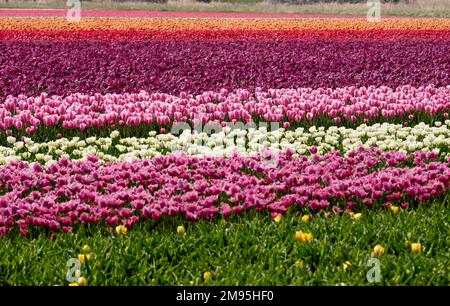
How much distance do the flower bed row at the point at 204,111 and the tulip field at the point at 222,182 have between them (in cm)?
2

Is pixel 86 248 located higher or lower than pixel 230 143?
lower

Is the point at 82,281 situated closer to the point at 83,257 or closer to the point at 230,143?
the point at 83,257

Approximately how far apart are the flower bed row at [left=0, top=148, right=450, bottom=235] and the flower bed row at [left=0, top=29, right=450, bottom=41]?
13.9 m

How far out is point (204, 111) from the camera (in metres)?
9.02

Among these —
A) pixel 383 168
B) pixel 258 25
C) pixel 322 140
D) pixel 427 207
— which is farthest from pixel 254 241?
pixel 258 25

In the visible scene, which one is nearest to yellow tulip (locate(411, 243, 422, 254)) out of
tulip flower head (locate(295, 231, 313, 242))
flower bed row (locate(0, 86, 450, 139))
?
tulip flower head (locate(295, 231, 313, 242))

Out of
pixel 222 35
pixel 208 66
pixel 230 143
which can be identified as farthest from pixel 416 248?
pixel 222 35

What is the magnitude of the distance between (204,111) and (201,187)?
11.2ft

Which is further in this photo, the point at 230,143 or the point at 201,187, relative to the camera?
the point at 230,143

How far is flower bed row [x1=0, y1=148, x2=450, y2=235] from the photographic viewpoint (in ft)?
17.2

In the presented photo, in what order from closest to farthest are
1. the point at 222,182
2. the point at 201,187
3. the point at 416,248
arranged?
the point at 416,248 < the point at 201,187 < the point at 222,182

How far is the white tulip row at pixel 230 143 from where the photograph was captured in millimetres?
7059

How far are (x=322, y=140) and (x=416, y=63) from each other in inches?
284

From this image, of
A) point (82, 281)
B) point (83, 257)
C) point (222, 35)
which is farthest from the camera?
point (222, 35)
